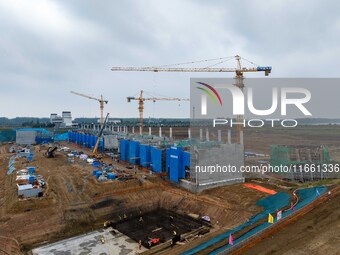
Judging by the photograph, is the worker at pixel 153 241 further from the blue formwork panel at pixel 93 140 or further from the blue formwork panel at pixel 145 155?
the blue formwork panel at pixel 93 140

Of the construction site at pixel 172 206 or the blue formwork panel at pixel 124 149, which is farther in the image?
the blue formwork panel at pixel 124 149

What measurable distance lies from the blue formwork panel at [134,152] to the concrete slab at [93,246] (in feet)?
64.6

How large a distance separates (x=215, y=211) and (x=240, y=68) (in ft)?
81.3

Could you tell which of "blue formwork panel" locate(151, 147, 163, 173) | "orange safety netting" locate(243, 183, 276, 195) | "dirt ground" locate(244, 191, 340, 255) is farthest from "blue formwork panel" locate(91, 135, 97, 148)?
"dirt ground" locate(244, 191, 340, 255)

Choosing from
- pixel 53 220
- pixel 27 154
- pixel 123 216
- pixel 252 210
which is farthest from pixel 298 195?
pixel 27 154

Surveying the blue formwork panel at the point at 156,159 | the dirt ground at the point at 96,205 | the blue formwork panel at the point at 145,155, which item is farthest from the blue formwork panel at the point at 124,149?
the dirt ground at the point at 96,205

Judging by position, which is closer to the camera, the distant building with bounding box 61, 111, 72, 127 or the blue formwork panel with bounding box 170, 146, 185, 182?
the blue formwork panel with bounding box 170, 146, 185, 182

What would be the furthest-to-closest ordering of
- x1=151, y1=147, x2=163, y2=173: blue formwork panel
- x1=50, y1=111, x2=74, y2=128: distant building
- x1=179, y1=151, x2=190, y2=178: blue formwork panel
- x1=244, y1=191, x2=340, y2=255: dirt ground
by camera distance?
x1=50, y1=111, x2=74, y2=128: distant building, x1=151, y1=147, x2=163, y2=173: blue formwork panel, x1=179, y1=151, x2=190, y2=178: blue formwork panel, x1=244, y1=191, x2=340, y2=255: dirt ground

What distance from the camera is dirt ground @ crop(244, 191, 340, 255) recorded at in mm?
13469

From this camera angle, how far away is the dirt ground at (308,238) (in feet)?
44.2

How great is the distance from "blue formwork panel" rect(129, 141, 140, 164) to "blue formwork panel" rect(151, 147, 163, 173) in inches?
182

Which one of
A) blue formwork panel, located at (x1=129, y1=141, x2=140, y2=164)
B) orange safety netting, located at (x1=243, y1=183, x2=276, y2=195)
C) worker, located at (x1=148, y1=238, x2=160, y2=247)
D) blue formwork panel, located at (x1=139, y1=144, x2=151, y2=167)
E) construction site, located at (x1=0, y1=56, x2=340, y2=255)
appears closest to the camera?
construction site, located at (x1=0, y1=56, x2=340, y2=255)

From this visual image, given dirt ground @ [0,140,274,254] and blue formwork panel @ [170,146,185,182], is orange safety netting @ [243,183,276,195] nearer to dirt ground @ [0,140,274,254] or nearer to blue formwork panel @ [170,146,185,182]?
dirt ground @ [0,140,274,254]

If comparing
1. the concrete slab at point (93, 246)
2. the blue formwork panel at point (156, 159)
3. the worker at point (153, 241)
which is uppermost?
the blue formwork panel at point (156, 159)
